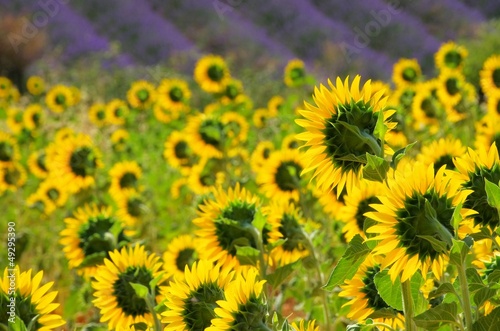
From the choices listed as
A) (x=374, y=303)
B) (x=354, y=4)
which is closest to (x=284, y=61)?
(x=354, y=4)

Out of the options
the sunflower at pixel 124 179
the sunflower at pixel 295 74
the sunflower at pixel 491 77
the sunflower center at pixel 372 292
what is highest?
the sunflower at pixel 491 77

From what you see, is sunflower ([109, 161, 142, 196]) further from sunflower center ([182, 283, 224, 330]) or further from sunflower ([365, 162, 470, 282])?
sunflower ([365, 162, 470, 282])

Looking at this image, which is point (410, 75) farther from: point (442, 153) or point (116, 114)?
point (442, 153)

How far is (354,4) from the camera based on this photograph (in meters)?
10.6

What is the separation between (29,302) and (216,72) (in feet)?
8.33

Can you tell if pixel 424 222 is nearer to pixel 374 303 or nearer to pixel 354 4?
pixel 374 303

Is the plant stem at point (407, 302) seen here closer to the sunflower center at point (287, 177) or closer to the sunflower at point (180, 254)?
the sunflower at point (180, 254)

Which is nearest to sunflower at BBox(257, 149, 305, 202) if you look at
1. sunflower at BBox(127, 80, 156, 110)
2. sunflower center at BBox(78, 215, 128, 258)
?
sunflower center at BBox(78, 215, 128, 258)

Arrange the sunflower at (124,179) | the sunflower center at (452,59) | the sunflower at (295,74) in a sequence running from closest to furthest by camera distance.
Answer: the sunflower at (124,179) → the sunflower center at (452,59) → the sunflower at (295,74)

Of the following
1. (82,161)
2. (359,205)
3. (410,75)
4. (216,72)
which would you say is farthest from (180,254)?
(410,75)

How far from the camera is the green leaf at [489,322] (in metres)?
0.78

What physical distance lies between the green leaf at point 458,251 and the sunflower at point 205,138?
1717 millimetres

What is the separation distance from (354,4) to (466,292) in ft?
33.3

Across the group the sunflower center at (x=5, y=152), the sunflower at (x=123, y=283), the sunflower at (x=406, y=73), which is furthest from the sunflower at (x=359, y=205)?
the sunflower at (x=406, y=73)
